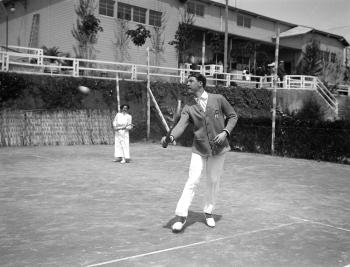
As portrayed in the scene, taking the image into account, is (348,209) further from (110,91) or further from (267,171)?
(110,91)

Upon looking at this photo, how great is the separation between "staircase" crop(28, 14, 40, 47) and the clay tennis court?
64.5 feet

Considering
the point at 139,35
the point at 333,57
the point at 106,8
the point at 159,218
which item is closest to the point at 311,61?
the point at 333,57

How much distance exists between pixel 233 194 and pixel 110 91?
13.8 m

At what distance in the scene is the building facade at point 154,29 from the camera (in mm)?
28141

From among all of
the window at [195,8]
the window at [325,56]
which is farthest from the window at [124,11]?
the window at [325,56]

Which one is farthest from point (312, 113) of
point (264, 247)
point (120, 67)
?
point (264, 247)

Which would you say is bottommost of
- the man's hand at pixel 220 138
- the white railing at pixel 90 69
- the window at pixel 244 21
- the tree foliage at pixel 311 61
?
the man's hand at pixel 220 138

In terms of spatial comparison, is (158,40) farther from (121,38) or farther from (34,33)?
(34,33)

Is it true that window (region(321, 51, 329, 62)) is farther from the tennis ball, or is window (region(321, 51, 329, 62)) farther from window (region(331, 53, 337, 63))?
the tennis ball

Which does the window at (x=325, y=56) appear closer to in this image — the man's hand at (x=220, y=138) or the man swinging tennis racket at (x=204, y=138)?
the man swinging tennis racket at (x=204, y=138)

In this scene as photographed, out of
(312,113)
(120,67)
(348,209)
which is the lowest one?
(348,209)

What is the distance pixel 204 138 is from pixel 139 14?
25.4m

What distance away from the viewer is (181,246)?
5.21 m

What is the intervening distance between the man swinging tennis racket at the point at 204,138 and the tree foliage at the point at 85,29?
2180 cm
